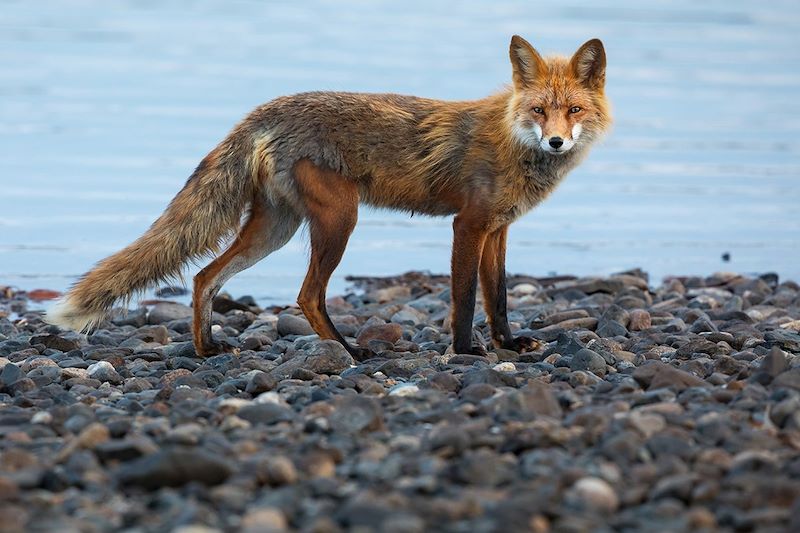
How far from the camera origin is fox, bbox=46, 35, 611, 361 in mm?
7430

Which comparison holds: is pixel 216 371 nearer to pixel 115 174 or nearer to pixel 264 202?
pixel 264 202

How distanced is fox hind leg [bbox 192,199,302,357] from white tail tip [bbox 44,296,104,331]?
70cm

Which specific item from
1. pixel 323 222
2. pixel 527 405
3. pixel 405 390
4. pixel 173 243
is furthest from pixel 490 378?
pixel 173 243

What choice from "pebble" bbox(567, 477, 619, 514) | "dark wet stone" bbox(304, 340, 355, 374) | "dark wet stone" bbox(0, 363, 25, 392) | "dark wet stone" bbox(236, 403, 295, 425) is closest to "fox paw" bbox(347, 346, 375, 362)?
"dark wet stone" bbox(304, 340, 355, 374)

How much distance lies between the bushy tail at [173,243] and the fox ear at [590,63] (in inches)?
80.6

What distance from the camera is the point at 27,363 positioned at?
718 centimetres

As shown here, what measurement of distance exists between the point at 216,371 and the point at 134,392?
19.8 inches

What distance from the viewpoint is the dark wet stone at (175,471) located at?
428 centimetres

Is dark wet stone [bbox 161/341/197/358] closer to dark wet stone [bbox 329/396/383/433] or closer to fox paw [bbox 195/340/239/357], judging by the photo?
fox paw [bbox 195/340/239/357]

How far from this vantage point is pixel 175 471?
4285mm

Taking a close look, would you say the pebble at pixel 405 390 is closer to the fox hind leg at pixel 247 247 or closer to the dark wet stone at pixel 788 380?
the dark wet stone at pixel 788 380

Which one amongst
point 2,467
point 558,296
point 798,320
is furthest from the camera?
point 558,296

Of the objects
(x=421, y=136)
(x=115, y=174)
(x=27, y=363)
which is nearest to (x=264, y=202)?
(x=421, y=136)

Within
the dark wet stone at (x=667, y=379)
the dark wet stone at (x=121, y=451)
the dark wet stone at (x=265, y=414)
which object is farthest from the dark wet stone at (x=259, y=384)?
the dark wet stone at (x=667, y=379)
